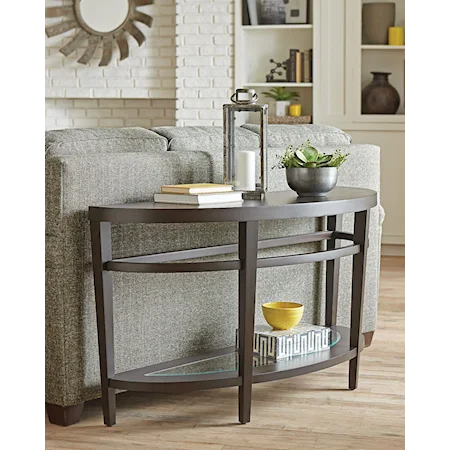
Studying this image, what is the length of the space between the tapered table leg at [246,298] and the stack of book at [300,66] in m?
3.99

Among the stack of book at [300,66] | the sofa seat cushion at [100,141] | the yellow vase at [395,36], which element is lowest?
the sofa seat cushion at [100,141]

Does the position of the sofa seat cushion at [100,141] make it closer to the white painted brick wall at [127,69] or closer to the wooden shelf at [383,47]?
the wooden shelf at [383,47]

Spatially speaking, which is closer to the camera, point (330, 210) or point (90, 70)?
point (330, 210)

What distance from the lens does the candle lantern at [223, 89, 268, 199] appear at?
8.41ft

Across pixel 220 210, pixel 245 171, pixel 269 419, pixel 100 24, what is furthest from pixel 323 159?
pixel 100 24

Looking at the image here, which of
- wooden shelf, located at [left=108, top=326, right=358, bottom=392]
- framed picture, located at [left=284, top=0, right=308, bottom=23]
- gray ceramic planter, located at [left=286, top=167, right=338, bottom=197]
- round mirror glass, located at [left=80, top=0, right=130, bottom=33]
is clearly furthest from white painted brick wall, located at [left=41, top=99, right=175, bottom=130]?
wooden shelf, located at [left=108, top=326, right=358, bottom=392]

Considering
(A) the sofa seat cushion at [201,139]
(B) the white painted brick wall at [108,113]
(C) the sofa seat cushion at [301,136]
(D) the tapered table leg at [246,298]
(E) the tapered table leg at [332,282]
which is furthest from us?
(B) the white painted brick wall at [108,113]

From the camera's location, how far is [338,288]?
124 inches

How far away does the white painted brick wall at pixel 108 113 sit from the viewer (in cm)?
671

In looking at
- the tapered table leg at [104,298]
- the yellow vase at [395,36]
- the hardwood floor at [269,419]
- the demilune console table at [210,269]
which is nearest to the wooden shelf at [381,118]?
the yellow vase at [395,36]

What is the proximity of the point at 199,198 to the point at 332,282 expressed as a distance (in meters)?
0.92

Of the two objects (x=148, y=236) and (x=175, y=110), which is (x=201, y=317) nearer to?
(x=148, y=236)
